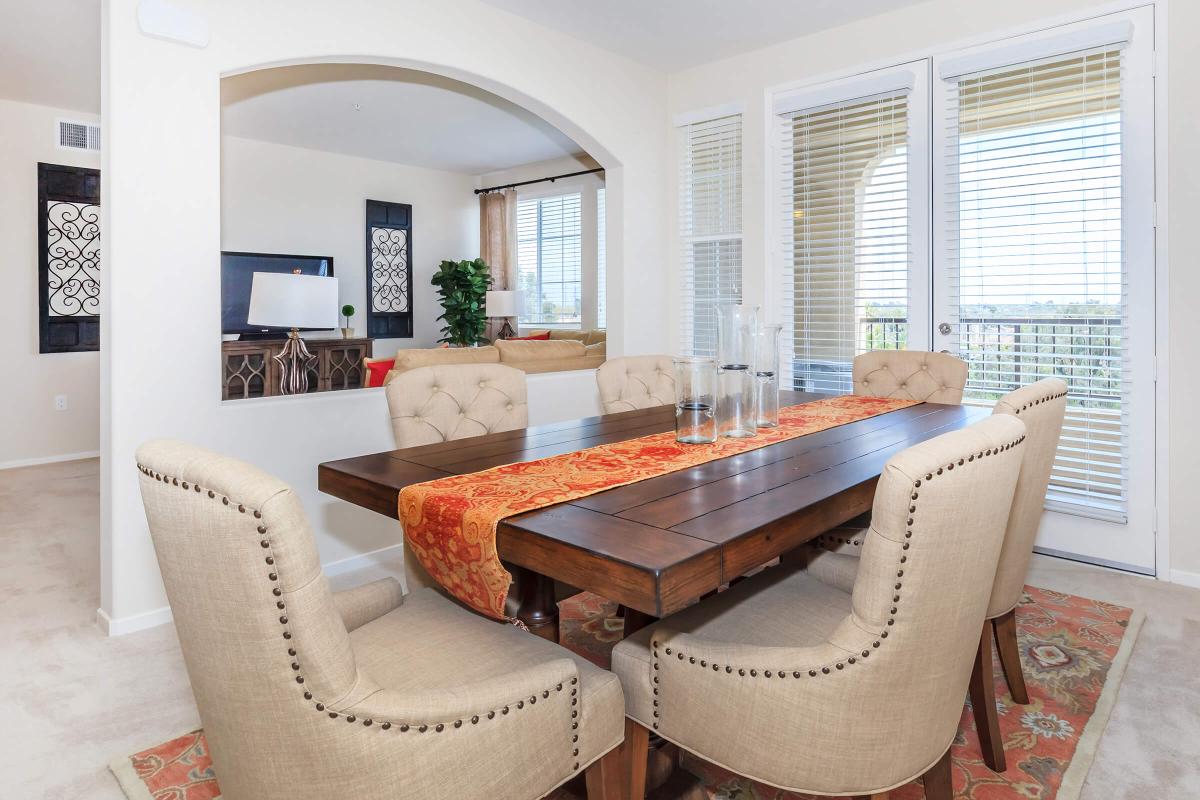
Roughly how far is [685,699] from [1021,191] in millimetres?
3143

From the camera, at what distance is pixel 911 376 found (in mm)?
3113

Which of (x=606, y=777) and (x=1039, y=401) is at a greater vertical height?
(x=1039, y=401)

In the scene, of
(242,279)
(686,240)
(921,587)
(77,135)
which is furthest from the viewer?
(242,279)

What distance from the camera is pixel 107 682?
7.55ft

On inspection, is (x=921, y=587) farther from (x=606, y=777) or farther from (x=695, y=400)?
(x=695, y=400)

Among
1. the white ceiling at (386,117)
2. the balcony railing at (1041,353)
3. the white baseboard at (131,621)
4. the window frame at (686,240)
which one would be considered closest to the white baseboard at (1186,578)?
the balcony railing at (1041,353)

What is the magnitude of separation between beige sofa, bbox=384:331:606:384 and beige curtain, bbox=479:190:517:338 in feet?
11.4

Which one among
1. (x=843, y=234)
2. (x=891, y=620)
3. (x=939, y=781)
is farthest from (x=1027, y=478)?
(x=843, y=234)

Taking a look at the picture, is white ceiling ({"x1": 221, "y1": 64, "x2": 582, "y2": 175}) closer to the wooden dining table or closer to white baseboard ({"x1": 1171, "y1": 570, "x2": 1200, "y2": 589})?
the wooden dining table

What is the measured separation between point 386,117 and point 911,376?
454cm

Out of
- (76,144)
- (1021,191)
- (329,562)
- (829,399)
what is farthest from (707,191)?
(76,144)

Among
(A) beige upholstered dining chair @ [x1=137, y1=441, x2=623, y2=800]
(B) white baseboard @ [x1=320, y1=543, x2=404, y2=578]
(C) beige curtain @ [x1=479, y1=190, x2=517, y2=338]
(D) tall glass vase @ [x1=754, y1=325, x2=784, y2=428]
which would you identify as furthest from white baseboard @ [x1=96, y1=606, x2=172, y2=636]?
(C) beige curtain @ [x1=479, y1=190, x2=517, y2=338]

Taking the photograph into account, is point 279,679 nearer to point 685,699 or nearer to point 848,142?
point 685,699

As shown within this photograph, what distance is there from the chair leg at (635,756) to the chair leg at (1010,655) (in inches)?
42.3
